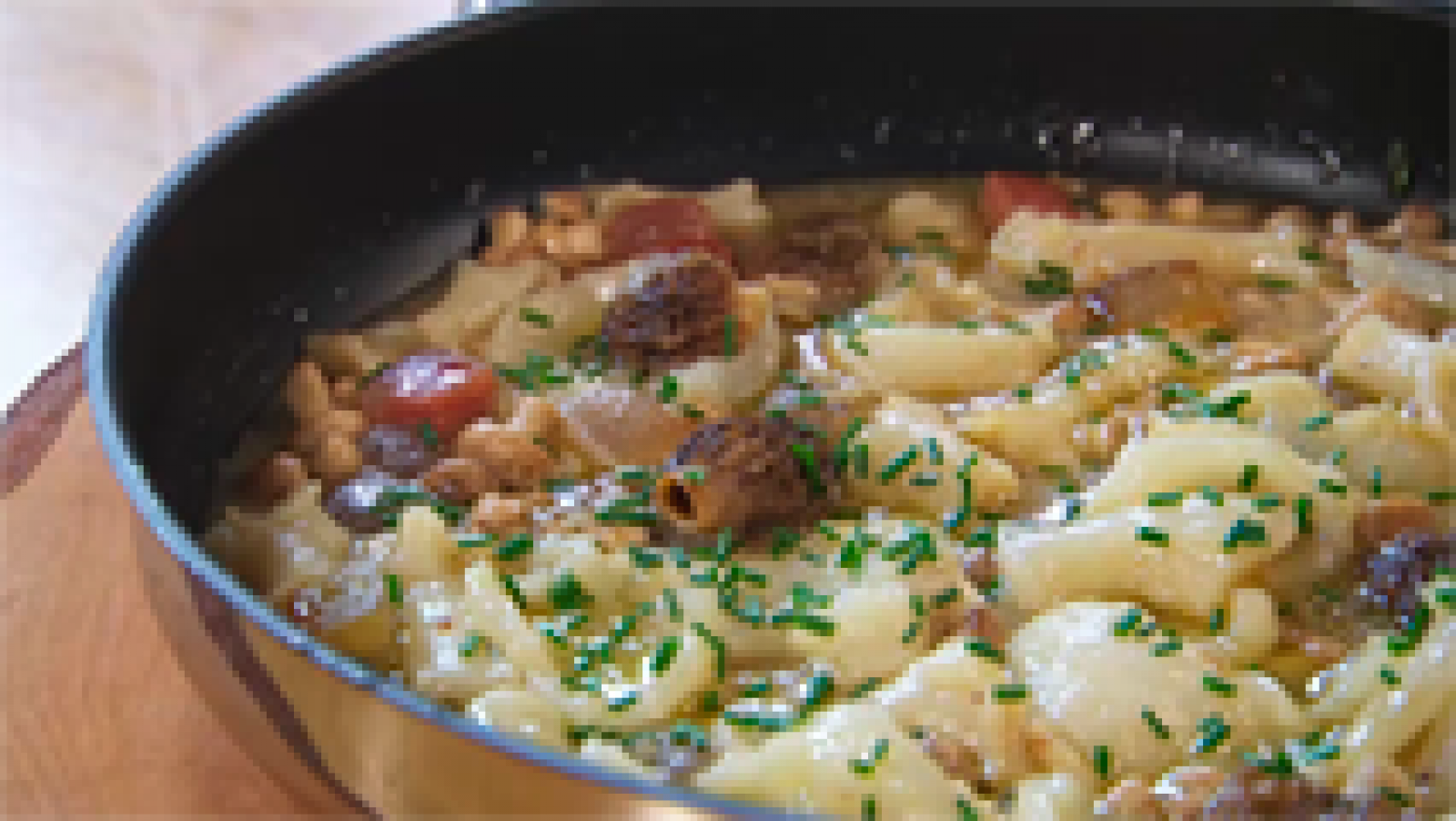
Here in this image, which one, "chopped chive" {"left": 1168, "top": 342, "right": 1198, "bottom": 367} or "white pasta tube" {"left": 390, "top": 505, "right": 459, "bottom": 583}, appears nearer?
"white pasta tube" {"left": 390, "top": 505, "right": 459, "bottom": 583}

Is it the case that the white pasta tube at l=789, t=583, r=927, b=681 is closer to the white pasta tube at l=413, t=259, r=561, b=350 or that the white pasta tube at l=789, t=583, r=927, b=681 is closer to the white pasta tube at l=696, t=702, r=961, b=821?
the white pasta tube at l=696, t=702, r=961, b=821

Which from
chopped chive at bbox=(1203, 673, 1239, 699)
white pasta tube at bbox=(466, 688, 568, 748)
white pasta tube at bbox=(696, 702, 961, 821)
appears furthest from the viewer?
chopped chive at bbox=(1203, 673, 1239, 699)

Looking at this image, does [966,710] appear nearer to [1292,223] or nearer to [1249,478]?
[1249,478]

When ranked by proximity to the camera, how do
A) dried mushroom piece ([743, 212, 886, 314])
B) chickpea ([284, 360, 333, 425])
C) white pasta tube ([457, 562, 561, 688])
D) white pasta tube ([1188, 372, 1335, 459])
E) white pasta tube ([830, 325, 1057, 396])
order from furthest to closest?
dried mushroom piece ([743, 212, 886, 314]) < white pasta tube ([830, 325, 1057, 396]) < chickpea ([284, 360, 333, 425]) < white pasta tube ([1188, 372, 1335, 459]) < white pasta tube ([457, 562, 561, 688])

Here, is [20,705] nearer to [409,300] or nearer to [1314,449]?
[409,300]

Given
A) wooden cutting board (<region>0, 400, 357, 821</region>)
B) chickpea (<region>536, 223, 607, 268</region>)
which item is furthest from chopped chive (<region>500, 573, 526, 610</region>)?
chickpea (<region>536, 223, 607, 268</region>)
